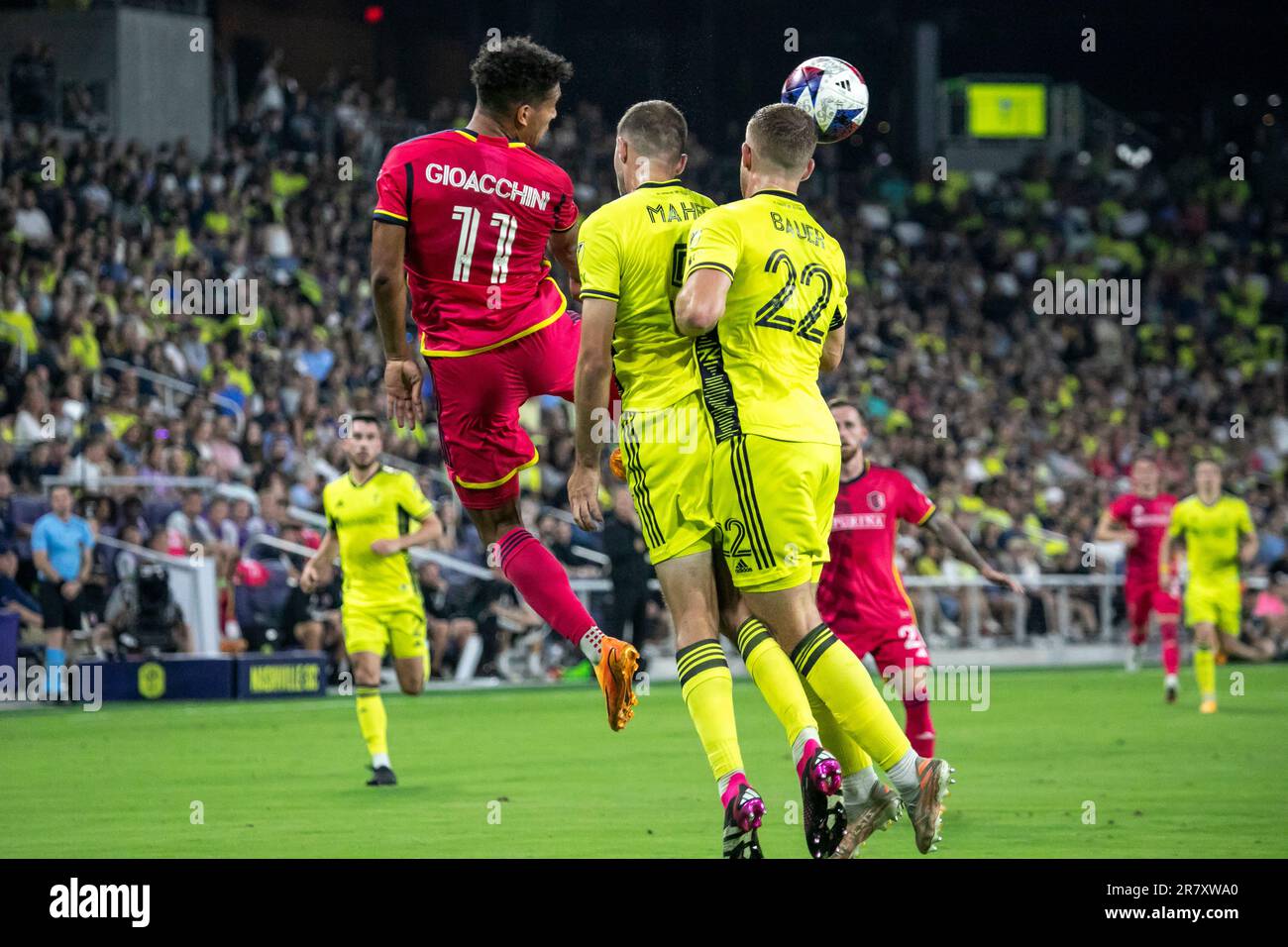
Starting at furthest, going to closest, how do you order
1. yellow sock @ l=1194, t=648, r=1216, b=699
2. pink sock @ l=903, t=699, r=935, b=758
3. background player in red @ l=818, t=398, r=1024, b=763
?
1. yellow sock @ l=1194, t=648, r=1216, b=699
2. background player in red @ l=818, t=398, r=1024, b=763
3. pink sock @ l=903, t=699, r=935, b=758

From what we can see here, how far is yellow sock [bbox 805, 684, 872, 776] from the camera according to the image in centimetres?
746

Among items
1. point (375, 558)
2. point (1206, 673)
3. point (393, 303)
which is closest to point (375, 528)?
point (375, 558)

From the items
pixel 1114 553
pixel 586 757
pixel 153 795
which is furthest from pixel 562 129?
pixel 153 795

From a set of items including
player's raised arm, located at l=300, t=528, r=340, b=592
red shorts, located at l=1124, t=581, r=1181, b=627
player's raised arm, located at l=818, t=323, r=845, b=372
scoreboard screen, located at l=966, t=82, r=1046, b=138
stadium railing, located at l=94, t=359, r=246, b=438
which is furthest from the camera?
scoreboard screen, located at l=966, t=82, r=1046, b=138

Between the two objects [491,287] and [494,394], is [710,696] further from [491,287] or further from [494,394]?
[491,287]

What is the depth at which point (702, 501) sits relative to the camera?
6.98 m

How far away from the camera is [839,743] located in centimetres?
754

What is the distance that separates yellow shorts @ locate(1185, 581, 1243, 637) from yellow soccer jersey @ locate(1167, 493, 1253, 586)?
0.30 feet

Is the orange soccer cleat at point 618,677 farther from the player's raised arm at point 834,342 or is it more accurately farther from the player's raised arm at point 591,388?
the player's raised arm at point 834,342

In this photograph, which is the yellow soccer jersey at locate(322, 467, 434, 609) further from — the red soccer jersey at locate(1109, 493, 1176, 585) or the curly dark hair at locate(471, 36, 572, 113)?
the red soccer jersey at locate(1109, 493, 1176, 585)

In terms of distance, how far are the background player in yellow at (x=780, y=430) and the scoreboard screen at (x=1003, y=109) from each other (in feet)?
80.4

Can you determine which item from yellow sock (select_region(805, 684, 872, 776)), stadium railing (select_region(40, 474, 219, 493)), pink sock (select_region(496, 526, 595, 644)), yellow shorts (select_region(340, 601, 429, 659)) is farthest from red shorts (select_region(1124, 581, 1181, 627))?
pink sock (select_region(496, 526, 595, 644))
